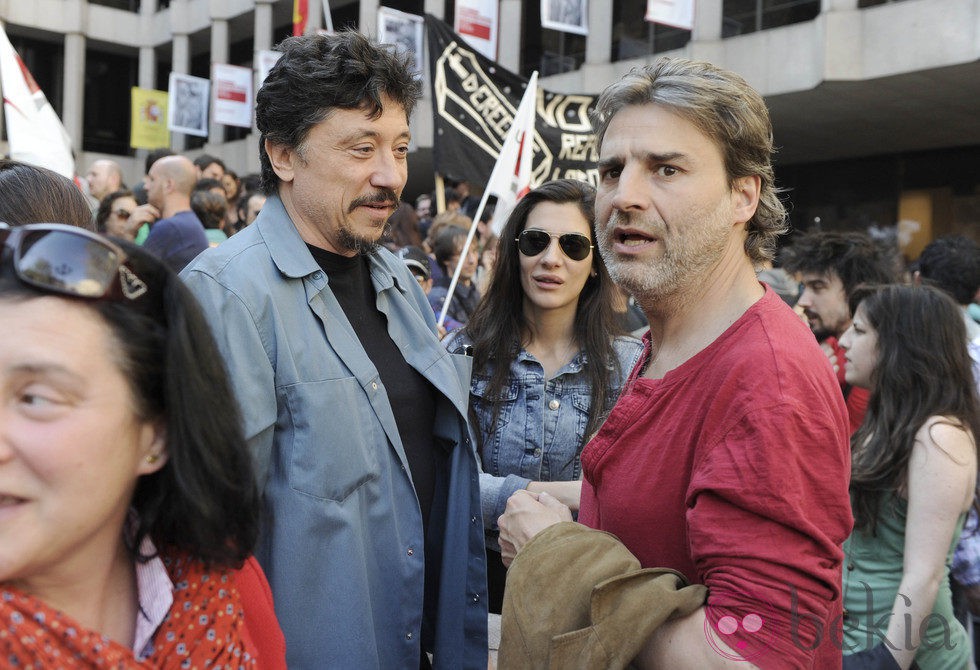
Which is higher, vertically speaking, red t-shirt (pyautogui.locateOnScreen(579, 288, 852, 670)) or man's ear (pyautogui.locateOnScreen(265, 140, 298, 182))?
man's ear (pyautogui.locateOnScreen(265, 140, 298, 182))

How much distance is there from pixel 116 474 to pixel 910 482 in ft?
8.49

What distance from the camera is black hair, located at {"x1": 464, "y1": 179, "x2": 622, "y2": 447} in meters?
3.32

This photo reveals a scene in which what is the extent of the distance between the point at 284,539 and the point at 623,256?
995mm

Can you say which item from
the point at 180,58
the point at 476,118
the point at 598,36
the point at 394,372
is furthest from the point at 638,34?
the point at 394,372

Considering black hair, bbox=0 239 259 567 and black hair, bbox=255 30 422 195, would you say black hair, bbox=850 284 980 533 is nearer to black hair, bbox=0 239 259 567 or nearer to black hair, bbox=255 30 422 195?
black hair, bbox=255 30 422 195

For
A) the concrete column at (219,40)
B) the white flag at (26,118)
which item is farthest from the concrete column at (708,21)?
the concrete column at (219,40)

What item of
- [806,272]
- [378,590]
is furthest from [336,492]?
[806,272]

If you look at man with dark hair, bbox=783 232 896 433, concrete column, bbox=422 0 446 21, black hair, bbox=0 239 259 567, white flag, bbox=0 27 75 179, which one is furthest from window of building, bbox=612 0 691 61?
black hair, bbox=0 239 259 567

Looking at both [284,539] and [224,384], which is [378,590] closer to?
[284,539]

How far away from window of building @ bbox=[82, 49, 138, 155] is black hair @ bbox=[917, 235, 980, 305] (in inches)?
1219

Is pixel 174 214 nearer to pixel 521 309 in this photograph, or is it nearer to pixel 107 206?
pixel 107 206

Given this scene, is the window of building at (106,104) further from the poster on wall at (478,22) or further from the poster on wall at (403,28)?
the poster on wall at (478,22)

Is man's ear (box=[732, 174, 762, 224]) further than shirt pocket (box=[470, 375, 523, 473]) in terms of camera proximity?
No

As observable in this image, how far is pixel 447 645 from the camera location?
2.58 meters
